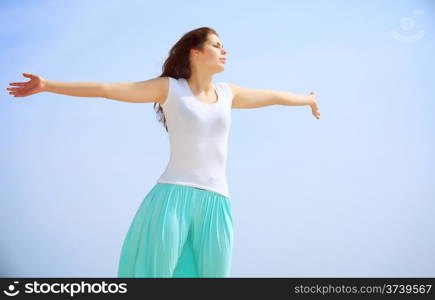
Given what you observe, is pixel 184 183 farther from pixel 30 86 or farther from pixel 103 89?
pixel 30 86

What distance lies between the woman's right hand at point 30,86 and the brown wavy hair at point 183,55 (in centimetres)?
68

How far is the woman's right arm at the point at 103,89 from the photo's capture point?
3.38 m

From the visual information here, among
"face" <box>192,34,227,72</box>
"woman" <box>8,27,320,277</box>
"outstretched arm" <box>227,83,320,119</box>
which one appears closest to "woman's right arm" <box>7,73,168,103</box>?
"woman" <box>8,27,320,277</box>

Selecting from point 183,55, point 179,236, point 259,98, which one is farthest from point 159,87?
point 179,236

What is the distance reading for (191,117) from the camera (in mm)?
3588

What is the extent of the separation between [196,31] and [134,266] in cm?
132

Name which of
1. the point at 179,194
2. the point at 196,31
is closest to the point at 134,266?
the point at 179,194

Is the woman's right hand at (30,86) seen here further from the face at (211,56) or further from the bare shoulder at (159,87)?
the face at (211,56)

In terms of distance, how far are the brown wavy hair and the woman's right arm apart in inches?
6.2

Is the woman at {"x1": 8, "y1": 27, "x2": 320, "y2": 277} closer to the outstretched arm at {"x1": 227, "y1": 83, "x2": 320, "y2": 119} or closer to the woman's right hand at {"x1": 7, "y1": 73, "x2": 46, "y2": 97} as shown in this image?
the woman's right hand at {"x1": 7, "y1": 73, "x2": 46, "y2": 97}

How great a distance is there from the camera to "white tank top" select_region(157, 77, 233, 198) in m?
3.56

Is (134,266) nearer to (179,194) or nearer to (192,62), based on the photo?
(179,194)

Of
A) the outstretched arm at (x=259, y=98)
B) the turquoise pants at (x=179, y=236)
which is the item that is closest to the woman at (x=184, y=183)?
the turquoise pants at (x=179, y=236)

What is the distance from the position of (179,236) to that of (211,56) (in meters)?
0.99
